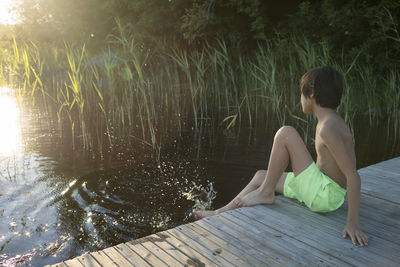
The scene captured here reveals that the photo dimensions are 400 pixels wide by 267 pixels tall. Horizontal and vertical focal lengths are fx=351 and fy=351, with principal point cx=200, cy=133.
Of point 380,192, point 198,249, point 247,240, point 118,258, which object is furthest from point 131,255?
point 380,192

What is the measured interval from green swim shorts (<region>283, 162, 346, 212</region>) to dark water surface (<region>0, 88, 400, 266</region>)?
3.21ft

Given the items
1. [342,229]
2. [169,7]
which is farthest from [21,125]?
[342,229]

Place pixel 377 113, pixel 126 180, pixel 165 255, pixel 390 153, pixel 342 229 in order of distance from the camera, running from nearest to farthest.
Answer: pixel 165 255, pixel 342 229, pixel 126 180, pixel 390 153, pixel 377 113

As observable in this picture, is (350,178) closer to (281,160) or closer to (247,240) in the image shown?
(281,160)

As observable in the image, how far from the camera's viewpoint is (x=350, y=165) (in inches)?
69.0

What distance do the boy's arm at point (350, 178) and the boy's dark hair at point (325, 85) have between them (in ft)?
0.58

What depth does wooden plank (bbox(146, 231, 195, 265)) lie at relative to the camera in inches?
63.5

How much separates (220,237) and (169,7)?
6.89 metres

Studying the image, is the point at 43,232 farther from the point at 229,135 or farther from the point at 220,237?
the point at 229,135

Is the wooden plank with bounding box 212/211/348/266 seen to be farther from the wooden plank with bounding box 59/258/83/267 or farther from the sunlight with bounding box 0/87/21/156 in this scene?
the sunlight with bounding box 0/87/21/156

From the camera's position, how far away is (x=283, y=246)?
1.75 metres

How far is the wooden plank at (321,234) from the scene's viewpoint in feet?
5.42

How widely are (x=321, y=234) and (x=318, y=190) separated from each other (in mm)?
262

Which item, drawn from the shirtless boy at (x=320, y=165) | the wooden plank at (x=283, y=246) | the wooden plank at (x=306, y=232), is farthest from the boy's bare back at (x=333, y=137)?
the wooden plank at (x=283, y=246)
